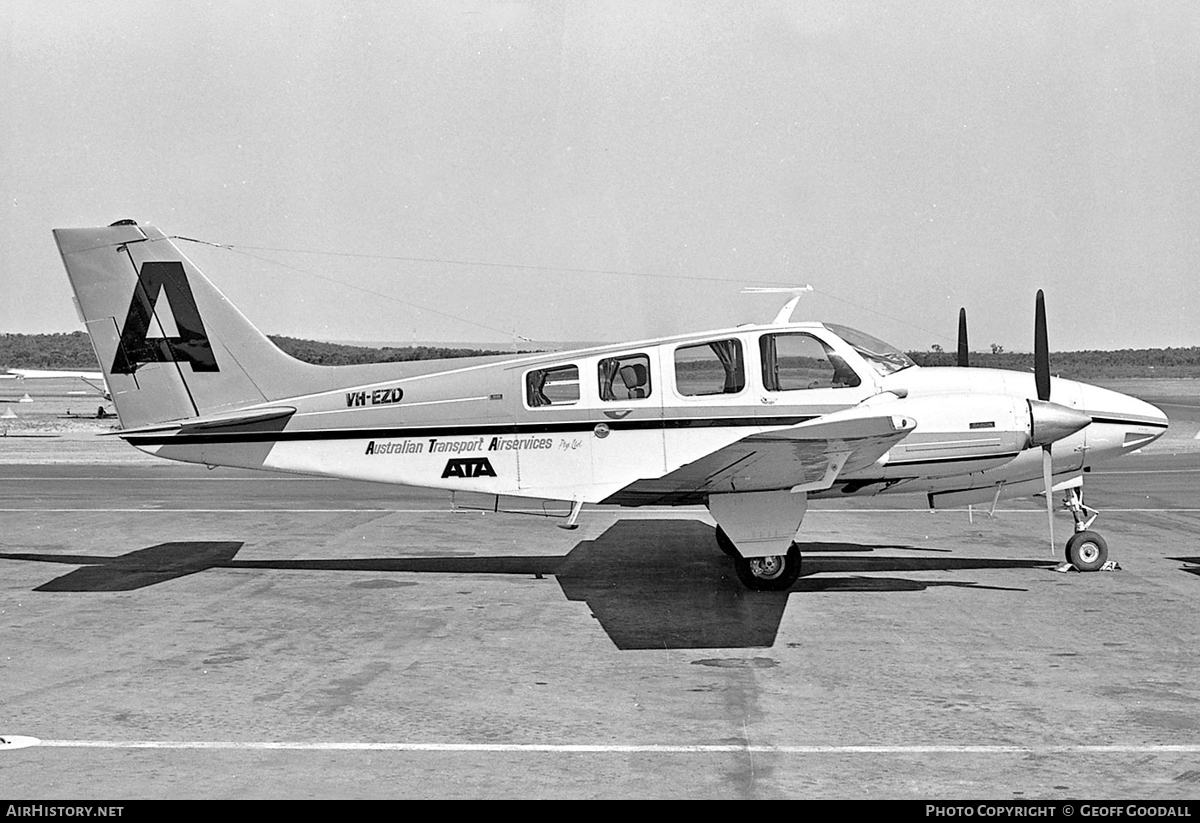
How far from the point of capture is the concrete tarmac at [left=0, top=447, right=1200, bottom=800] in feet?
22.7

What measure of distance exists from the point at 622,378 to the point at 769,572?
266 cm

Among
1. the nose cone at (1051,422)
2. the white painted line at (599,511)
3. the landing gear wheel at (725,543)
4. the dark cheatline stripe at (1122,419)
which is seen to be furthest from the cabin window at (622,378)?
the white painted line at (599,511)

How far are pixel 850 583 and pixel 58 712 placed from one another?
8359 millimetres

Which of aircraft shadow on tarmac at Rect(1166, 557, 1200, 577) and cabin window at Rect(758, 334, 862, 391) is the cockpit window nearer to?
cabin window at Rect(758, 334, 862, 391)

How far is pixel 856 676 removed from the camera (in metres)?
9.20

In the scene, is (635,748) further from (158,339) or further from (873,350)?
(158,339)

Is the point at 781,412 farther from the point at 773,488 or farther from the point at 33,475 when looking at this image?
the point at 33,475

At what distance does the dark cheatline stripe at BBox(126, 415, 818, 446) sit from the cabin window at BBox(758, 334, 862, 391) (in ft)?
1.27

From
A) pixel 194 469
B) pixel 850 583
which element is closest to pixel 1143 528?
pixel 850 583

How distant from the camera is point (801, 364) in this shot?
41.1ft

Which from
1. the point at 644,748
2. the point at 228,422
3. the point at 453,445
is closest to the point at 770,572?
the point at 453,445

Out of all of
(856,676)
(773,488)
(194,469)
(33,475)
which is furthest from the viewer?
(194,469)

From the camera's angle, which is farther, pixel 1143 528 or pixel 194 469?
pixel 194 469
